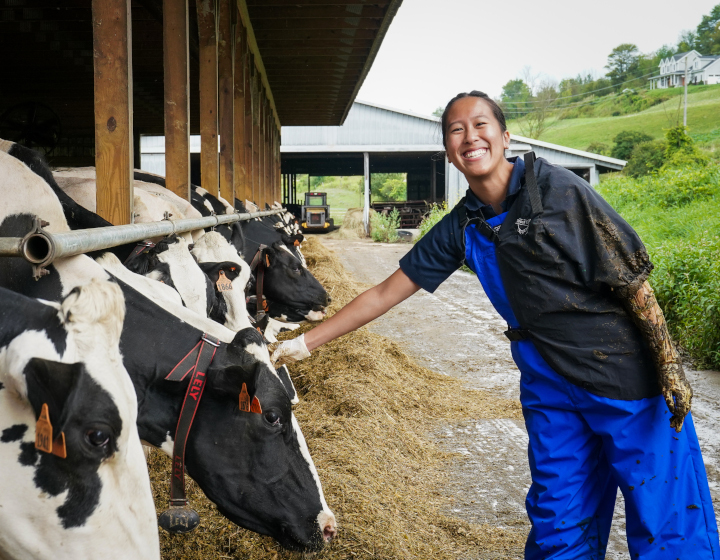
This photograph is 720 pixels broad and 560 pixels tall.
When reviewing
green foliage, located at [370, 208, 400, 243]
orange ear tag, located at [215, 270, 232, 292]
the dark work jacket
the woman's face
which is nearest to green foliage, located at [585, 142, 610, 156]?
green foliage, located at [370, 208, 400, 243]

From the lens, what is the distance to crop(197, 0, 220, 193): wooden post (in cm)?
580

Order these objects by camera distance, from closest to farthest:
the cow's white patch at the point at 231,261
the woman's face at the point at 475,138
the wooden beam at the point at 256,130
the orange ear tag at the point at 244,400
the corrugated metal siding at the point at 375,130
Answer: the orange ear tag at the point at 244,400, the woman's face at the point at 475,138, the cow's white patch at the point at 231,261, the wooden beam at the point at 256,130, the corrugated metal siding at the point at 375,130

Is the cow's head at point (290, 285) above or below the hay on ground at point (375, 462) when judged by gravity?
above

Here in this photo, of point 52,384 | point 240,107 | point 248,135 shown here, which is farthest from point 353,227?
point 52,384

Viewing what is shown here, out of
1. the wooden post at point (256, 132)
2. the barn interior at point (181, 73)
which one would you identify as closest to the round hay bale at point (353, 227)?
the barn interior at point (181, 73)

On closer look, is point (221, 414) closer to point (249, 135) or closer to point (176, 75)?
point (176, 75)

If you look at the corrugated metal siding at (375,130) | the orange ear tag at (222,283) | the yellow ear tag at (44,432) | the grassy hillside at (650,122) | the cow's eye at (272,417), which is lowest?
the cow's eye at (272,417)

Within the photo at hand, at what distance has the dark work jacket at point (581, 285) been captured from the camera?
7.84 feet

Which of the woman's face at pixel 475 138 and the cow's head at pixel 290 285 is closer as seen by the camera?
the woman's face at pixel 475 138

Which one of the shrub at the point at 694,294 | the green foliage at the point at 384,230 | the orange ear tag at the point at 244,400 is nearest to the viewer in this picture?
the orange ear tag at the point at 244,400

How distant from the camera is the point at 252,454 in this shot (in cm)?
232

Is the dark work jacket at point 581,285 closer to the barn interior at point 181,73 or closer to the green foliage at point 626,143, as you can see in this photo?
the barn interior at point 181,73

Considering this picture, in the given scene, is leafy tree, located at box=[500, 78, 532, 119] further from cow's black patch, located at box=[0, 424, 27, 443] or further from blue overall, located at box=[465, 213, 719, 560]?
cow's black patch, located at box=[0, 424, 27, 443]

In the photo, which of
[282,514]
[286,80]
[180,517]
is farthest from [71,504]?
[286,80]
